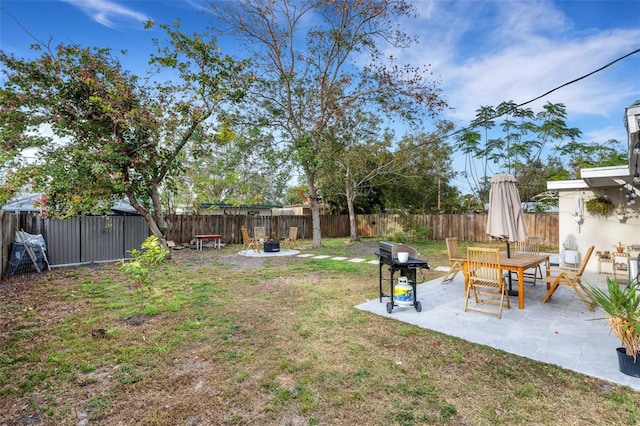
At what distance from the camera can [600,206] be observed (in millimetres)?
6926

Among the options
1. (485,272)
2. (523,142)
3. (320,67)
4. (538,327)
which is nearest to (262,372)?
(538,327)

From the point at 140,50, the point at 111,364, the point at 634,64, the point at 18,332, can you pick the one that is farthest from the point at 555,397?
the point at 140,50

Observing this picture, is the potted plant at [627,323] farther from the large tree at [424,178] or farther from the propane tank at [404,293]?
the large tree at [424,178]

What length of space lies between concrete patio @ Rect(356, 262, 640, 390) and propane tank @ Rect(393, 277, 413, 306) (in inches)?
5.1

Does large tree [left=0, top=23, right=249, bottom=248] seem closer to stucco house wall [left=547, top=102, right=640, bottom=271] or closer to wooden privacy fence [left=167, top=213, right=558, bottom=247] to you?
wooden privacy fence [left=167, top=213, right=558, bottom=247]

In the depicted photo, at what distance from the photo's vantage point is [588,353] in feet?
9.47

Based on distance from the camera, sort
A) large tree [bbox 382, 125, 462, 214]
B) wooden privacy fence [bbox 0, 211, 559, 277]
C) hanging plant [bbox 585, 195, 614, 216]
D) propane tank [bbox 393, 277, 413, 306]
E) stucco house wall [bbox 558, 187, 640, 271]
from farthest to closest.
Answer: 1. large tree [bbox 382, 125, 462, 214]
2. wooden privacy fence [bbox 0, 211, 559, 277]
3. hanging plant [bbox 585, 195, 614, 216]
4. stucco house wall [bbox 558, 187, 640, 271]
5. propane tank [bbox 393, 277, 413, 306]

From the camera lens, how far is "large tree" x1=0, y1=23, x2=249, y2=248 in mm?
6473

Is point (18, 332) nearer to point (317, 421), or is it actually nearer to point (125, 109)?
point (317, 421)

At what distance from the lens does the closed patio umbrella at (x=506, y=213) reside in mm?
4711

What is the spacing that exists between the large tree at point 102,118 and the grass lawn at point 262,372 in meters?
3.12

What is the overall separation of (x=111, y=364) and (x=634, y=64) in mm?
10018

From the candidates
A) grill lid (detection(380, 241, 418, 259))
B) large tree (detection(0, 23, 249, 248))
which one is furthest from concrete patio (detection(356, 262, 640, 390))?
large tree (detection(0, 23, 249, 248))

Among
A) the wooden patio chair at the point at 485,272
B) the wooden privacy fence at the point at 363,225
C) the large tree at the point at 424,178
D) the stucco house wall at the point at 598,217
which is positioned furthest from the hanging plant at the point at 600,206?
the large tree at the point at 424,178
